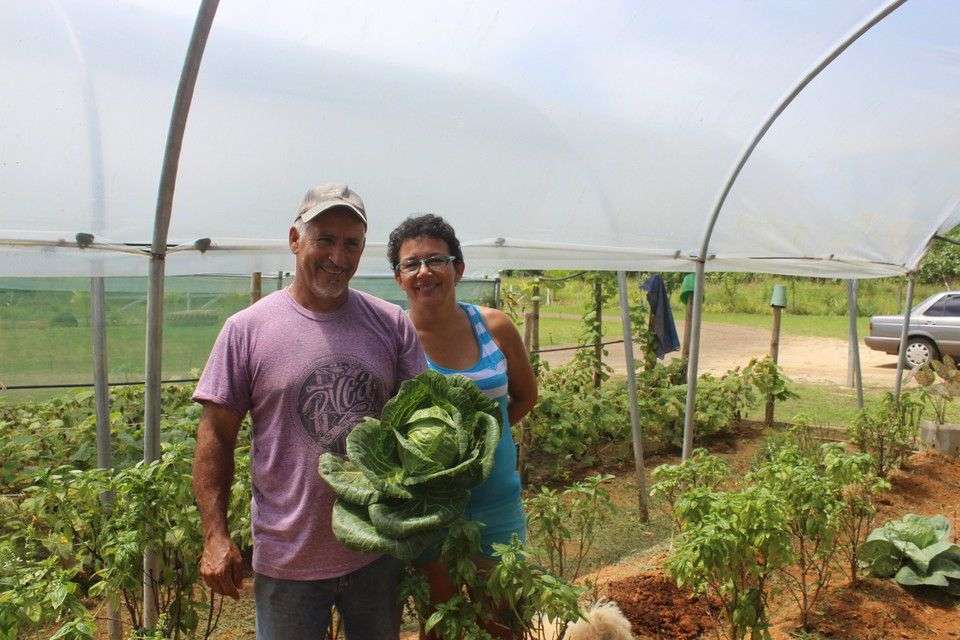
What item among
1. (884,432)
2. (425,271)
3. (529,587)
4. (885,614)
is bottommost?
(885,614)

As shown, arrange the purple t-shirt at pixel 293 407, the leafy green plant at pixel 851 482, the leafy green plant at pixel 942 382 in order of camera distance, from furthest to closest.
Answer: the leafy green plant at pixel 942 382 < the leafy green plant at pixel 851 482 < the purple t-shirt at pixel 293 407

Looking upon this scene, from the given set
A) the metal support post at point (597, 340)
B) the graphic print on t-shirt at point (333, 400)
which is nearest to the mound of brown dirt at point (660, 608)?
the graphic print on t-shirt at point (333, 400)

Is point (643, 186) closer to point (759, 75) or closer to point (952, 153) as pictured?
point (759, 75)

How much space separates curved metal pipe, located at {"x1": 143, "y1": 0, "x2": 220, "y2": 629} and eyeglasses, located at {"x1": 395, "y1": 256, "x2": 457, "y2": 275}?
784mm

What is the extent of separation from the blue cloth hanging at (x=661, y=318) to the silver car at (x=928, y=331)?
7.59m

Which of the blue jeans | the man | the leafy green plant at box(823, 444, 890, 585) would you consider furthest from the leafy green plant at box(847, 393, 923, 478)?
the man

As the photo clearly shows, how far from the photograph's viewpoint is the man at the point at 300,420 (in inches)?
81.4

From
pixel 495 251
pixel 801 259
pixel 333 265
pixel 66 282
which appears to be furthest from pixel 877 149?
pixel 66 282

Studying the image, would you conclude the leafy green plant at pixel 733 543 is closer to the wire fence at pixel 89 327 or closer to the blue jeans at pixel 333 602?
the blue jeans at pixel 333 602

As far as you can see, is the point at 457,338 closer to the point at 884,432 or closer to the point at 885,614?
the point at 885,614

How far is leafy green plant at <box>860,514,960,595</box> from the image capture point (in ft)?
14.1

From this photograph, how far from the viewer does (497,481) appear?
2.47m

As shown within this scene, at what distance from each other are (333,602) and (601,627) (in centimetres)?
139

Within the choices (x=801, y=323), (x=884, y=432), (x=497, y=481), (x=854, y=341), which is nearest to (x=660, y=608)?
(x=497, y=481)
